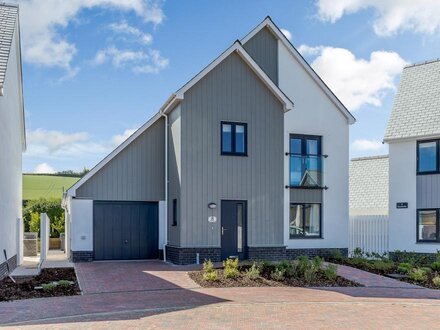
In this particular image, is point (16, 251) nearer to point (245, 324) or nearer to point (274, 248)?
point (274, 248)

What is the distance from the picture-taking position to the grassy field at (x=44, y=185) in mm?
38847

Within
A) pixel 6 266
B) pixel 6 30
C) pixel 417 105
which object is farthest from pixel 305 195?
pixel 6 30

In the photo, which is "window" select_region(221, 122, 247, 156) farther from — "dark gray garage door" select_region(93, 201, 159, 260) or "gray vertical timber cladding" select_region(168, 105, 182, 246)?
"dark gray garage door" select_region(93, 201, 159, 260)

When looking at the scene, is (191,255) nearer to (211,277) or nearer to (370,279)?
(211,277)

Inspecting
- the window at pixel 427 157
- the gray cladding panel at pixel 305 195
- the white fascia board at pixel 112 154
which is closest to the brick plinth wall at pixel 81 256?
the white fascia board at pixel 112 154

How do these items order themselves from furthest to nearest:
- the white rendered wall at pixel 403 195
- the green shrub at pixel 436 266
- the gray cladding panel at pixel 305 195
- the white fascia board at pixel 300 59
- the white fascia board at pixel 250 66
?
the white rendered wall at pixel 403 195 < the white fascia board at pixel 300 59 < the gray cladding panel at pixel 305 195 < the white fascia board at pixel 250 66 < the green shrub at pixel 436 266

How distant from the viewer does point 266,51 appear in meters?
20.8

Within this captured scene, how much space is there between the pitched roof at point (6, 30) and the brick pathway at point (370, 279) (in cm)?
1154

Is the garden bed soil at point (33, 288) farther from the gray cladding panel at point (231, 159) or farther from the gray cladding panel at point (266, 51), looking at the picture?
the gray cladding panel at point (266, 51)

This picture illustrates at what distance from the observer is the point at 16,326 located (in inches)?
352

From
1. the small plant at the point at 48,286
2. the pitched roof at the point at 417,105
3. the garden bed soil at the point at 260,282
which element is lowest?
the garden bed soil at the point at 260,282

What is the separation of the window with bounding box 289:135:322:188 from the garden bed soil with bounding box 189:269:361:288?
6037 millimetres

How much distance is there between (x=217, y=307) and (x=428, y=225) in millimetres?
13475

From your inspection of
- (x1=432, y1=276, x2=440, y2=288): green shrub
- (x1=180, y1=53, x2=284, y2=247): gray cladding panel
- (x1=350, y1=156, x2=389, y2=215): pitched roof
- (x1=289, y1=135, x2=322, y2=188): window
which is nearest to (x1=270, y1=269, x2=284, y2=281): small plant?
(x1=180, y1=53, x2=284, y2=247): gray cladding panel
